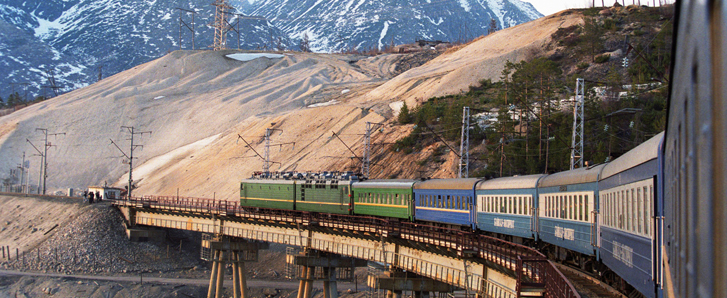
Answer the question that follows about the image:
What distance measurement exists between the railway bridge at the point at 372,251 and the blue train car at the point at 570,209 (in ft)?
4.39

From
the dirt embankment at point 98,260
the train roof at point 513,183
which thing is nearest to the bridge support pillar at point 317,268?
the dirt embankment at point 98,260

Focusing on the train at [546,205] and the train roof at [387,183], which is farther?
the train roof at [387,183]

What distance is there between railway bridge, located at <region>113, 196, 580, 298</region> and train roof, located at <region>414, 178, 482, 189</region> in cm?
233

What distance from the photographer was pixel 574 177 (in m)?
21.4

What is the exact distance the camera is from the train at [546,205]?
1241 centimetres

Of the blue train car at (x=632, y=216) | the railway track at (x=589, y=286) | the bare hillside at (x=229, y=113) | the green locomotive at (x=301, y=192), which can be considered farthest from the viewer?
the bare hillside at (x=229, y=113)

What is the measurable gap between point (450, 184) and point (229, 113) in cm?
10188

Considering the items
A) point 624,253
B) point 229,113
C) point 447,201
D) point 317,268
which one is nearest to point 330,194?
point 317,268

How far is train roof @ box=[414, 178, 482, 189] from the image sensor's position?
104 feet

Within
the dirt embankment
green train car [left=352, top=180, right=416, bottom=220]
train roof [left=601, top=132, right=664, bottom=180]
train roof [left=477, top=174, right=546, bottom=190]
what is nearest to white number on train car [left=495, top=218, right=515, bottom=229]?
train roof [left=477, top=174, right=546, bottom=190]

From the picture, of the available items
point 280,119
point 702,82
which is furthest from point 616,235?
point 280,119

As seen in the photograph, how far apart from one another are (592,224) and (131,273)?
50496 mm

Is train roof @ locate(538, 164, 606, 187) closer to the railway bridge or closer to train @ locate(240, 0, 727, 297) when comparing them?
train @ locate(240, 0, 727, 297)

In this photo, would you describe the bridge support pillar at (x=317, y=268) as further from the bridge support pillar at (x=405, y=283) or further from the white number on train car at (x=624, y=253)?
the white number on train car at (x=624, y=253)
